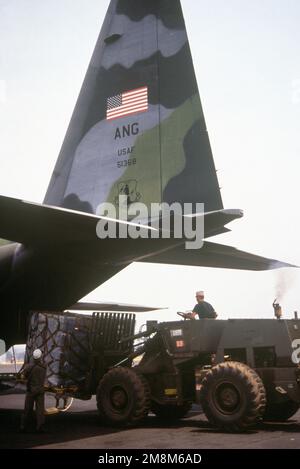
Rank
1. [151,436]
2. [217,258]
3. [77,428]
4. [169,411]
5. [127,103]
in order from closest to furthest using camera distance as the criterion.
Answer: [151,436] < [77,428] < [169,411] < [127,103] < [217,258]

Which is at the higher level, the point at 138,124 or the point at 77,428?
the point at 138,124

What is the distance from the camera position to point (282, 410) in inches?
322

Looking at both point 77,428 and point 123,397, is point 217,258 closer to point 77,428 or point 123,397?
point 123,397

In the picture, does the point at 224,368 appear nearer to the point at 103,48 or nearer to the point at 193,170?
the point at 193,170

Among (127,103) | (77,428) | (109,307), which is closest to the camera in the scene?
(77,428)

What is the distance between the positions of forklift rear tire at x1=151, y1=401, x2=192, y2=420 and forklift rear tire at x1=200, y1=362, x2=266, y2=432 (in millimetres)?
1890

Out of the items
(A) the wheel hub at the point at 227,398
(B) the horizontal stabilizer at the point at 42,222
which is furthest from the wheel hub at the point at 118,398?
(B) the horizontal stabilizer at the point at 42,222

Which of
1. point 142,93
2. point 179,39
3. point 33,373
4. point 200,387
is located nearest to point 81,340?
point 33,373

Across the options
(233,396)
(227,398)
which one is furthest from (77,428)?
(233,396)

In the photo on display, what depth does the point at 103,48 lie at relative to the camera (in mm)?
10047

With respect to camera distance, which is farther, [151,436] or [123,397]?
[123,397]

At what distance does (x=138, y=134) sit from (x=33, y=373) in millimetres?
4680

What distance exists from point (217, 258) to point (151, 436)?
4077mm

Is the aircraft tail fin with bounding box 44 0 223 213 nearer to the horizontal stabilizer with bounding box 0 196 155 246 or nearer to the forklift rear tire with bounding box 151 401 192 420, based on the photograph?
the horizontal stabilizer with bounding box 0 196 155 246
